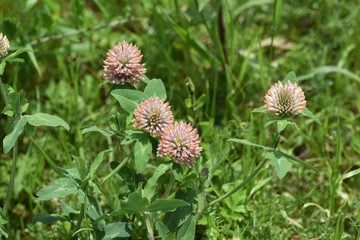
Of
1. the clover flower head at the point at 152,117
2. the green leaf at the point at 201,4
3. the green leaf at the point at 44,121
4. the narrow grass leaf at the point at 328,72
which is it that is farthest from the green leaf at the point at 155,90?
the narrow grass leaf at the point at 328,72

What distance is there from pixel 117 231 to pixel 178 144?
0.40 metres

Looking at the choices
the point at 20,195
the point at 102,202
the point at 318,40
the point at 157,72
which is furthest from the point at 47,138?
the point at 318,40

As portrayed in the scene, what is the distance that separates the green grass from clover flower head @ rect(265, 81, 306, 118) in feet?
1.14

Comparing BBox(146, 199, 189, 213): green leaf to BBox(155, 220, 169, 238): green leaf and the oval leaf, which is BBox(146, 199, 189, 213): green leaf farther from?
the oval leaf

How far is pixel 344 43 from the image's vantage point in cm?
391

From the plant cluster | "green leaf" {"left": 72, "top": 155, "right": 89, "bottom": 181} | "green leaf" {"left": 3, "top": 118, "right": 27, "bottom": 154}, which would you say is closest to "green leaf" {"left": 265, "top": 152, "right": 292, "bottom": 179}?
the plant cluster

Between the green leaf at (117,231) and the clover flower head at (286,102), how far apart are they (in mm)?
637

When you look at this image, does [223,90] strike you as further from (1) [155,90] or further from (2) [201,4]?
(1) [155,90]

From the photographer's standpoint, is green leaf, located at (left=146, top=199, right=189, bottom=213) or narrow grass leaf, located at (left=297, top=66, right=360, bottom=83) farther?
narrow grass leaf, located at (left=297, top=66, right=360, bottom=83)

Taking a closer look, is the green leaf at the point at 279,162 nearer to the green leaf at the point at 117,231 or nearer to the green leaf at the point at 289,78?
the green leaf at the point at 289,78

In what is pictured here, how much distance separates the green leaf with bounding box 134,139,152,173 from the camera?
2.20m

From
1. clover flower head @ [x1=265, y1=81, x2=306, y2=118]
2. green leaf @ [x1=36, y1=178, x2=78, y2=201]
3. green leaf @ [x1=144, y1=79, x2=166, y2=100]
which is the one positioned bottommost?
green leaf @ [x1=36, y1=178, x2=78, y2=201]

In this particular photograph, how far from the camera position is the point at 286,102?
7.34ft

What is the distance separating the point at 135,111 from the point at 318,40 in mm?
2040
